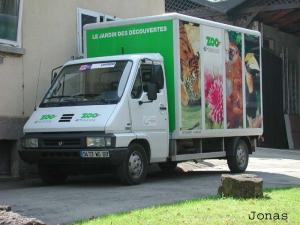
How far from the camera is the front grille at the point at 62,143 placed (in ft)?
34.3

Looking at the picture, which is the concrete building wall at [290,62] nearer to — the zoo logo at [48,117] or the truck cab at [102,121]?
the truck cab at [102,121]

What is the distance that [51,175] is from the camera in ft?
37.8

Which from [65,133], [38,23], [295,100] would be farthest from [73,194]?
[295,100]

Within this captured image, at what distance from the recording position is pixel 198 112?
40.6 feet

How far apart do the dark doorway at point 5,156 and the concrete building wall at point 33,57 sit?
12 cm

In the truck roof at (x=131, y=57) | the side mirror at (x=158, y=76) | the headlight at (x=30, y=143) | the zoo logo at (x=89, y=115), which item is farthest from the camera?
the side mirror at (x=158, y=76)

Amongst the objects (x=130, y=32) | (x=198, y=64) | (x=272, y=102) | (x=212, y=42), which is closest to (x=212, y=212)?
(x=198, y=64)

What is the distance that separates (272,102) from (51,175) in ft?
48.1

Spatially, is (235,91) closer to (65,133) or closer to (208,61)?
(208,61)

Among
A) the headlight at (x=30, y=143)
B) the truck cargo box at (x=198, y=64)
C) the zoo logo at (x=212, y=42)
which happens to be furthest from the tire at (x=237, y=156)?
the headlight at (x=30, y=143)

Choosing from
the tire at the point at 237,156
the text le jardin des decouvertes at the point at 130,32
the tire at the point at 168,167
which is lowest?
the tire at the point at 168,167

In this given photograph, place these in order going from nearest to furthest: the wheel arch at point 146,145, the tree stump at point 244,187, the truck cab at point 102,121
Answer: the tree stump at point 244,187 < the truck cab at point 102,121 < the wheel arch at point 146,145

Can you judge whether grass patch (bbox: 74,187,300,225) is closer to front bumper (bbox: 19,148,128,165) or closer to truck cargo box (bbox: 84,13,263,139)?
front bumper (bbox: 19,148,128,165)

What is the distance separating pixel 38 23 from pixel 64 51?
3.13 feet
